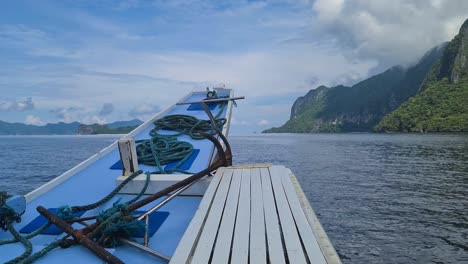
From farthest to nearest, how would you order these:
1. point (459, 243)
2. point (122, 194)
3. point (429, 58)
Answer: point (429, 58) < point (459, 243) < point (122, 194)

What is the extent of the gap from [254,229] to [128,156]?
2.87 meters

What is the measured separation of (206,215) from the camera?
10.3 ft

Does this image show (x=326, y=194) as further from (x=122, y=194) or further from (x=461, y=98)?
(x=461, y=98)

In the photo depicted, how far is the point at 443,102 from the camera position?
366 feet

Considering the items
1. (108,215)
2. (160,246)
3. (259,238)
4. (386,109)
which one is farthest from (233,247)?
(386,109)

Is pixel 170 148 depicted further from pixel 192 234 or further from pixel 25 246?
pixel 192 234

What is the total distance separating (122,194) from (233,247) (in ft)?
9.47

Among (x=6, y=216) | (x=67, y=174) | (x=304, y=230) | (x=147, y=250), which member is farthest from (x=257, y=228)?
(x=67, y=174)

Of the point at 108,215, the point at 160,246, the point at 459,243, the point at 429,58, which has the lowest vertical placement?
the point at 459,243

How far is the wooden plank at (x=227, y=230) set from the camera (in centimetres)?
225

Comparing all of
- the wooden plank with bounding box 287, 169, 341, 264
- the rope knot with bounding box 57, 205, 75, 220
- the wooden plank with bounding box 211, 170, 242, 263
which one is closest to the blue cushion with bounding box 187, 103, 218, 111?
the wooden plank with bounding box 211, 170, 242, 263

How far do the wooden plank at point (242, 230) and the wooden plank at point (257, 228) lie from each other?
1.5 inches

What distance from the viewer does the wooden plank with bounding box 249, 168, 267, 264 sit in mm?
2236

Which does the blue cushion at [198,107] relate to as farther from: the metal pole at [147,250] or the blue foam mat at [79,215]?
the metal pole at [147,250]
